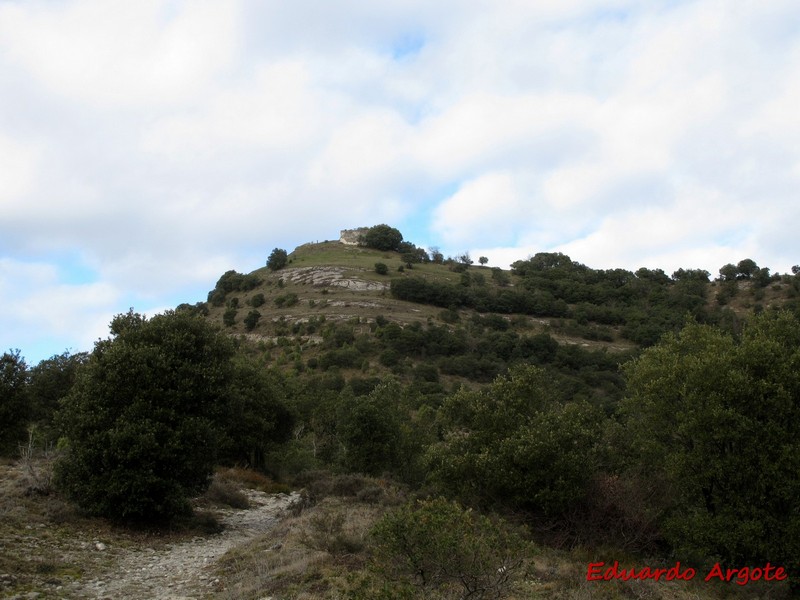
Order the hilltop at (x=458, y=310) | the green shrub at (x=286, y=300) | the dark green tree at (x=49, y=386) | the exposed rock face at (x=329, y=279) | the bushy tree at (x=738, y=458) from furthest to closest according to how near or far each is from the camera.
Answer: the exposed rock face at (x=329, y=279), the green shrub at (x=286, y=300), the hilltop at (x=458, y=310), the dark green tree at (x=49, y=386), the bushy tree at (x=738, y=458)

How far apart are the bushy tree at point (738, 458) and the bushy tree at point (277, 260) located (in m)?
102

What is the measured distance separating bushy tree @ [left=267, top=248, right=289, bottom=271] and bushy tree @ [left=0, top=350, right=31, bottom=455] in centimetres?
8775

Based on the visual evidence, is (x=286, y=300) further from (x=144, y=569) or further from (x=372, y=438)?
(x=144, y=569)


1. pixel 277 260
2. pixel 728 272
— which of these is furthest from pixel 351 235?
pixel 728 272

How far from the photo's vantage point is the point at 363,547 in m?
12.2

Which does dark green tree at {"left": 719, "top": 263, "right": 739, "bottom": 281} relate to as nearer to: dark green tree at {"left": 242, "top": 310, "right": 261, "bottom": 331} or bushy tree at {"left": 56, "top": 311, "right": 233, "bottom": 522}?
dark green tree at {"left": 242, "top": 310, "right": 261, "bottom": 331}

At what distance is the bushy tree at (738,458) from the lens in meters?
13.6

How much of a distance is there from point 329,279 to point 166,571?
8855cm

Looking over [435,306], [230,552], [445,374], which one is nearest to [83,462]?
[230,552]

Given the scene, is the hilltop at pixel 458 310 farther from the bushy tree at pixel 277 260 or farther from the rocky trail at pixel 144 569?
the rocky trail at pixel 144 569

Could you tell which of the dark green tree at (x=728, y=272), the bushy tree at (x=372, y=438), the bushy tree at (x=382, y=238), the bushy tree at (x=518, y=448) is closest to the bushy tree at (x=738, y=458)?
the bushy tree at (x=518, y=448)

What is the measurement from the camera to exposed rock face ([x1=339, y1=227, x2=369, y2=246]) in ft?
453
